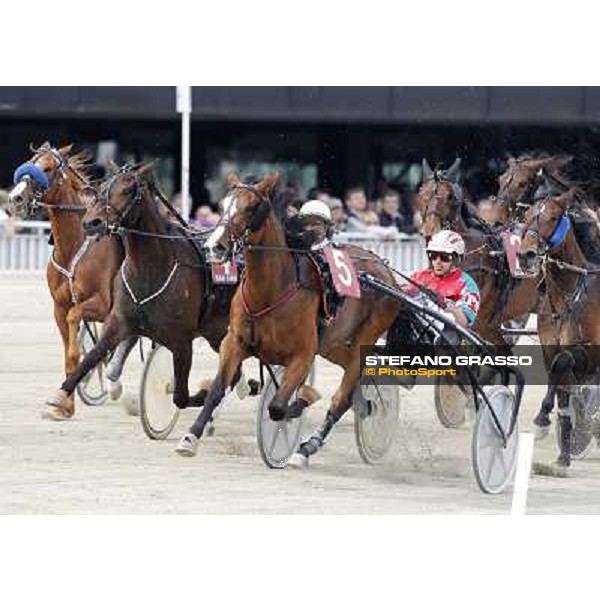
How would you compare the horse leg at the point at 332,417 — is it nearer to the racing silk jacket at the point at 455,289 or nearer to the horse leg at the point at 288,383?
the horse leg at the point at 288,383

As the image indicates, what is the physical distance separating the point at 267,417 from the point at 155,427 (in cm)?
155

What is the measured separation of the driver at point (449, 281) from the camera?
34.2 feet

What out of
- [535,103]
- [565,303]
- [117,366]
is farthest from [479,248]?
[535,103]

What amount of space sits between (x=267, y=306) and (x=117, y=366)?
286 centimetres

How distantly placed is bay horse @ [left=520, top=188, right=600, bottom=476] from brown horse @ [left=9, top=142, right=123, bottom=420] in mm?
2869

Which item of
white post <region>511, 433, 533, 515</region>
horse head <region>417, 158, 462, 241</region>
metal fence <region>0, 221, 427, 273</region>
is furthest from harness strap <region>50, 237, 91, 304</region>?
metal fence <region>0, 221, 427, 273</region>

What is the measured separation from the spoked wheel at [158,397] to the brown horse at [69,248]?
2.73 feet

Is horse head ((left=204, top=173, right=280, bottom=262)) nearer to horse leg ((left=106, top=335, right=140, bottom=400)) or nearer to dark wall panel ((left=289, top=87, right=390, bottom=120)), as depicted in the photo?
horse leg ((left=106, top=335, right=140, bottom=400))

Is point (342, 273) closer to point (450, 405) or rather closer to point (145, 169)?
point (145, 169)

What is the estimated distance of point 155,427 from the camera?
1147 centimetres

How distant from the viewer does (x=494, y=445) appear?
988 centimetres

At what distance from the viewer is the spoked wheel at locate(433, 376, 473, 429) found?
488 inches

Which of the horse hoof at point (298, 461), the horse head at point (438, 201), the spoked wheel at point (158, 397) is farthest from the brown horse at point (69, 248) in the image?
the horse hoof at point (298, 461)

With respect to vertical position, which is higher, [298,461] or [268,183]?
[268,183]
